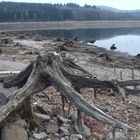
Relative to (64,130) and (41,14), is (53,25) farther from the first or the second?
(64,130)

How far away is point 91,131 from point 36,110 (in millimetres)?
1292

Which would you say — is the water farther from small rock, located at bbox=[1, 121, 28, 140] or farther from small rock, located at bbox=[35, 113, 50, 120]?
small rock, located at bbox=[1, 121, 28, 140]

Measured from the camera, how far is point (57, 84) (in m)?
8.49

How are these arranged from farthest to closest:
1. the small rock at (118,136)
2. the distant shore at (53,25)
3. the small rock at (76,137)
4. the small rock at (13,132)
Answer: the distant shore at (53,25)
the small rock at (118,136)
the small rock at (76,137)
the small rock at (13,132)

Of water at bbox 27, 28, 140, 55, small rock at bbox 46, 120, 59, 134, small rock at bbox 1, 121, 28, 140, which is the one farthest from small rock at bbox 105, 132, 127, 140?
water at bbox 27, 28, 140, 55

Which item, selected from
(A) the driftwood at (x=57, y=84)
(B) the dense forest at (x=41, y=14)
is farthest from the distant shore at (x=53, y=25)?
(A) the driftwood at (x=57, y=84)

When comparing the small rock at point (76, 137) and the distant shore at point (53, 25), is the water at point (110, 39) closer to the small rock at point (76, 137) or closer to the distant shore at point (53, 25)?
the distant shore at point (53, 25)

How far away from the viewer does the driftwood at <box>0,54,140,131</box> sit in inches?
313

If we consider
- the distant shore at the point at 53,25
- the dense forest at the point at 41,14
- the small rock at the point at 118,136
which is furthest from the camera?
the dense forest at the point at 41,14

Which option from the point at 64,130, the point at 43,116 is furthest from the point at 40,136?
the point at 43,116

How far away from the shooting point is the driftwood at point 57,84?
7947mm

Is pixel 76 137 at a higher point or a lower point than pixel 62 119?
lower

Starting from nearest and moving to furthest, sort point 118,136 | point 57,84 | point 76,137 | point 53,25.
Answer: point 76,137 → point 57,84 → point 118,136 → point 53,25

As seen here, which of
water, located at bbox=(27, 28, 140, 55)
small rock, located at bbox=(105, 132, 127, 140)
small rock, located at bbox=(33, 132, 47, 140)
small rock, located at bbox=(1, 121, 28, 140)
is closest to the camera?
small rock, located at bbox=(1, 121, 28, 140)
